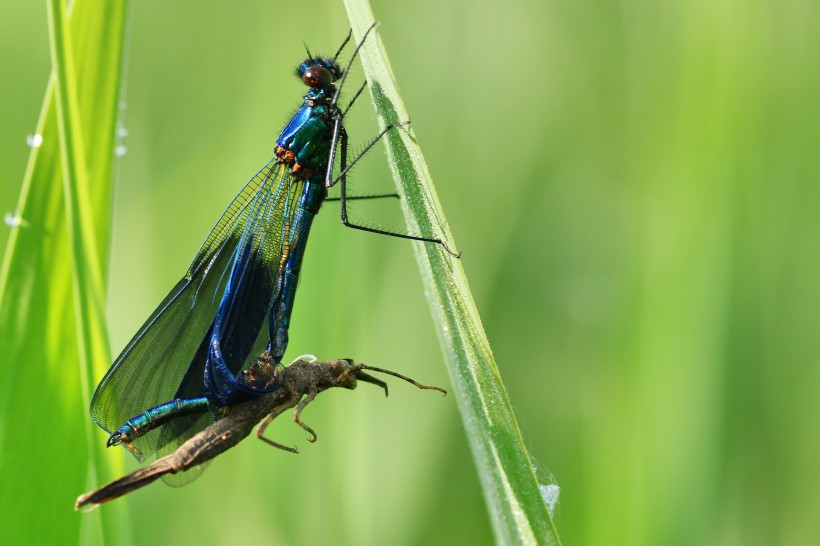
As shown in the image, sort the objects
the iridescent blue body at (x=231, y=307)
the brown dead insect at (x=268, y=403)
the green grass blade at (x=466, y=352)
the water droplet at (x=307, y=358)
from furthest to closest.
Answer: the iridescent blue body at (x=231, y=307) → the water droplet at (x=307, y=358) → the brown dead insect at (x=268, y=403) → the green grass blade at (x=466, y=352)

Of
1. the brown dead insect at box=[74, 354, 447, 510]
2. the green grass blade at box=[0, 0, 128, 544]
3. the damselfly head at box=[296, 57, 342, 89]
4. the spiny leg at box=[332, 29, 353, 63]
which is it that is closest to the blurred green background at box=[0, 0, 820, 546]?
the spiny leg at box=[332, 29, 353, 63]

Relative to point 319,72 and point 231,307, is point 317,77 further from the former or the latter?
point 231,307

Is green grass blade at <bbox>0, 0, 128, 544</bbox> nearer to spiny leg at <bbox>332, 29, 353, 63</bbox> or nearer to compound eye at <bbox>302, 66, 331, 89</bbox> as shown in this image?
compound eye at <bbox>302, 66, 331, 89</bbox>

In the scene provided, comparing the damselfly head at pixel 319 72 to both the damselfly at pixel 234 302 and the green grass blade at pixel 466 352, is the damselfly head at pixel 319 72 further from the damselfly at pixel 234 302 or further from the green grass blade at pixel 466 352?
the green grass blade at pixel 466 352

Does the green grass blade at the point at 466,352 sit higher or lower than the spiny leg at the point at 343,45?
lower

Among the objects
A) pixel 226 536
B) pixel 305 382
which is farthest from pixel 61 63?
pixel 226 536

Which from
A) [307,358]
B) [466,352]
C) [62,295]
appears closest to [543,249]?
[307,358]

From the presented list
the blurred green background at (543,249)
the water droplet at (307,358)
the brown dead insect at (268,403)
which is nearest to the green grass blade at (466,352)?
the brown dead insect at (268,403)

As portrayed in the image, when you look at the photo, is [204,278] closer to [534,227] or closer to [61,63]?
[61,63]
